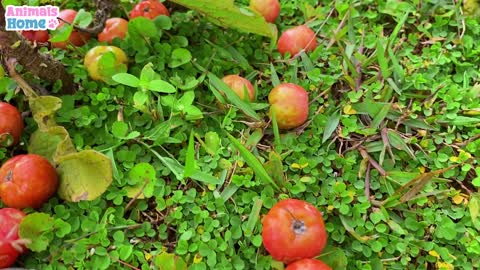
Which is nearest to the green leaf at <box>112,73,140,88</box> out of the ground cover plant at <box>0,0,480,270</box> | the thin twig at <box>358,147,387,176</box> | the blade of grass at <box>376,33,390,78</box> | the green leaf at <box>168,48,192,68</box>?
the ground cover plant at <box>0,0,480,270</box>

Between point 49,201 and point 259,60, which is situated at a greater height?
point 259,60

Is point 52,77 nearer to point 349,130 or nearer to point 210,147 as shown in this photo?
point 210,147

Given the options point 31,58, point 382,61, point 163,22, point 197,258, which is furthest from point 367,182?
point 31,58

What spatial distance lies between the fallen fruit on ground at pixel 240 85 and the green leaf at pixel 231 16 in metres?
0.22

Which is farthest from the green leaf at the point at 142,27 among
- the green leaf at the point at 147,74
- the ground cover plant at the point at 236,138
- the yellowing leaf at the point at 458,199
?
the yellowing leaf at the point at 458,199

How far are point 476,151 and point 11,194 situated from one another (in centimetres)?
162

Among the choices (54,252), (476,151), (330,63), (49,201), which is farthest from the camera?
(330,63)

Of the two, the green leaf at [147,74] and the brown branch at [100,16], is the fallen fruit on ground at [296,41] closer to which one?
the green leaf at [147,74]

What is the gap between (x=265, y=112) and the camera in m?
2.12

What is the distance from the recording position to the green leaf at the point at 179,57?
2162 millimetres

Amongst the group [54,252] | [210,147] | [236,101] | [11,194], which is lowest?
[54,252]

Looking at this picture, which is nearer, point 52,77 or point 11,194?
point 11,194

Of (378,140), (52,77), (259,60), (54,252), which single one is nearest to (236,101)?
(259,60)

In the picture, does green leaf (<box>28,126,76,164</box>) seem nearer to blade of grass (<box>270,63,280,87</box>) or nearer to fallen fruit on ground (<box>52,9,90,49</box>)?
fallen fruit on ground (<box>52,9,90,49</box>)
